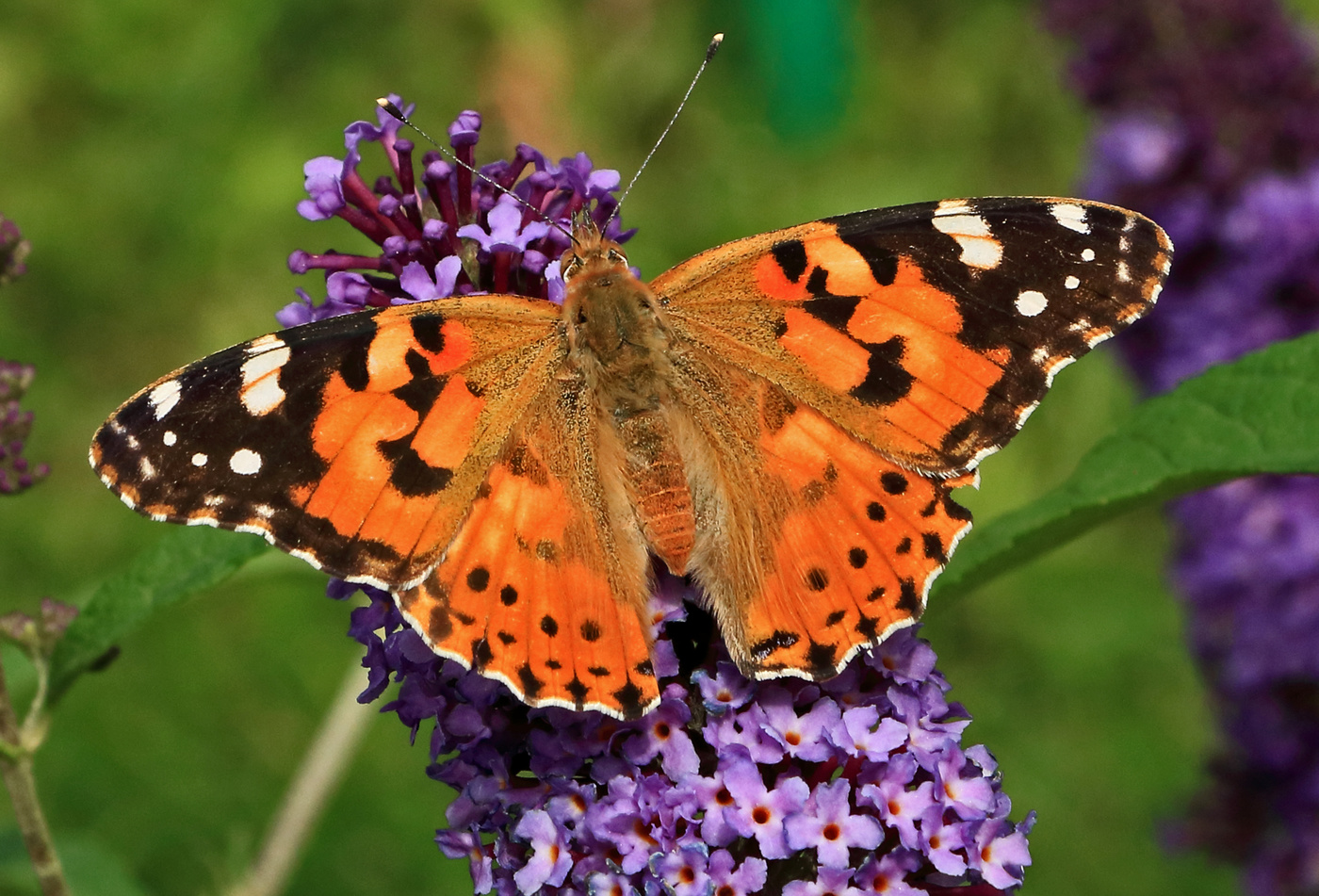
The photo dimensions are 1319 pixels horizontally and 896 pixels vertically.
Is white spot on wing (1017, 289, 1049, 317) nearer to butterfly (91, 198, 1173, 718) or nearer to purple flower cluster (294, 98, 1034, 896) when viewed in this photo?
butterfly (91, 198, 1173, 718)

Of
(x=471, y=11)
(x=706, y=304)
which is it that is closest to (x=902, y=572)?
(x=706, y=304)

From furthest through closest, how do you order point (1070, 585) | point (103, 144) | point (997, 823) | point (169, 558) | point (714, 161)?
point (714, 161), point (103, 144), point (1070, 585), point (169, 558), point (997, 823)

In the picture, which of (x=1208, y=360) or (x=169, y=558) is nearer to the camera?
(x=169, y=558)

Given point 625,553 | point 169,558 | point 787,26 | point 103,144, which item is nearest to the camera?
point 625,553

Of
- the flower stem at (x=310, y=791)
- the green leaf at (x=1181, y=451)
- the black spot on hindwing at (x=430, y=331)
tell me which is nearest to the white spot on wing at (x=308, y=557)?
the black spot on hindwing at (x=430, y=331)

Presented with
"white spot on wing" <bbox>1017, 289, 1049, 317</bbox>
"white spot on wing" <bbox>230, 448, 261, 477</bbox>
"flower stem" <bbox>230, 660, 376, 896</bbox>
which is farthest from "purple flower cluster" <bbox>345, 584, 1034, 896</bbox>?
"flower stem" <bbox>230, 660, 376, 896</bbox>

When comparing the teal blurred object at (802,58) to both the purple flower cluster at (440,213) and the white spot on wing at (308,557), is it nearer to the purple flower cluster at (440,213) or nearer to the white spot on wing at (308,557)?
the purple flower cluster at (440,213)

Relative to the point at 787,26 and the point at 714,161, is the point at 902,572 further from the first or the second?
the point at 787,26
